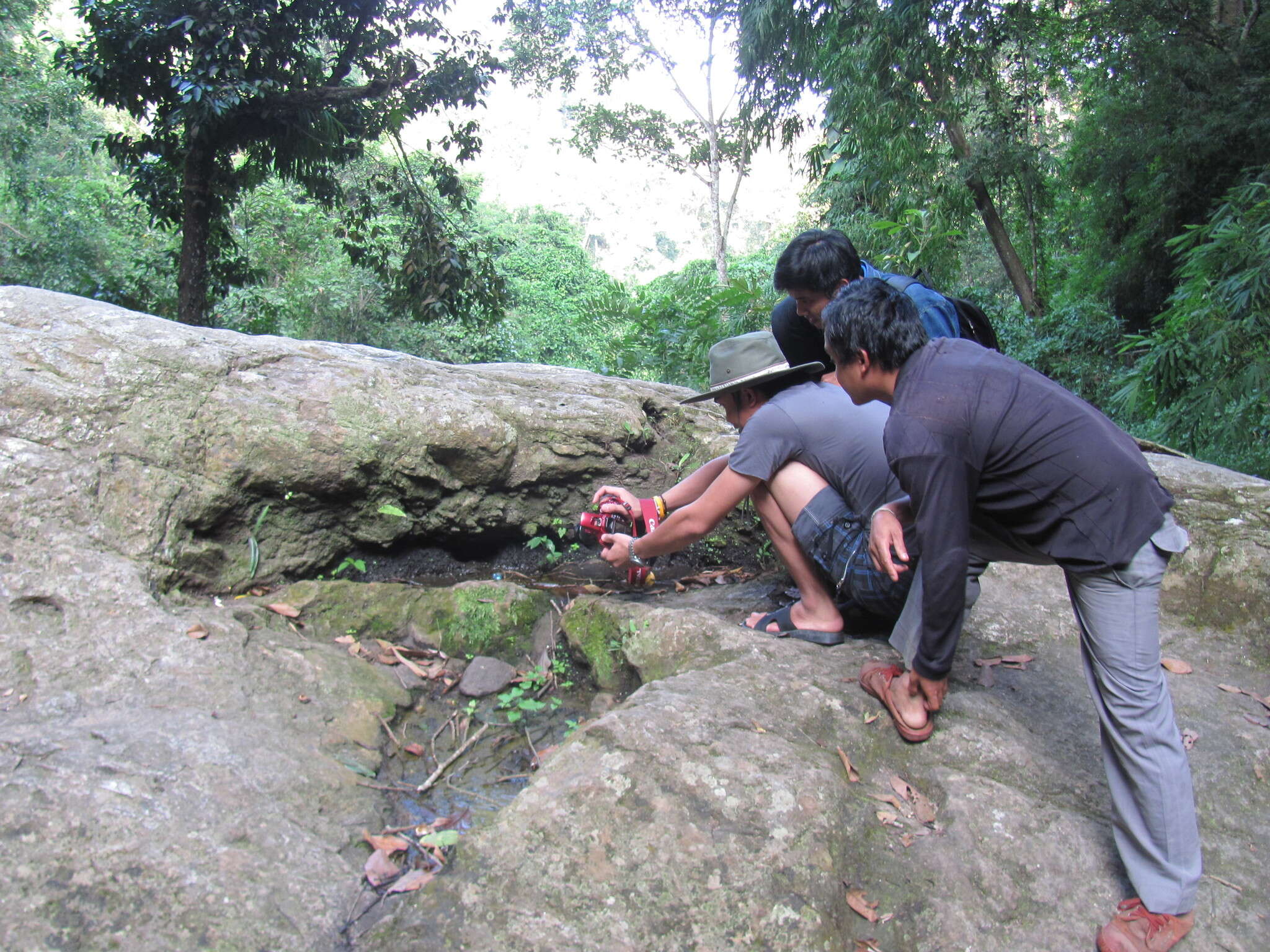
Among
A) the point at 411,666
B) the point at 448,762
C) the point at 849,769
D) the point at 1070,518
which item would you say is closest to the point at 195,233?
the point at 411,666

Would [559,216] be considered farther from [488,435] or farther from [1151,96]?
[488,435]

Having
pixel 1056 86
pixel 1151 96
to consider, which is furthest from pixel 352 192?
pixel 1056 86

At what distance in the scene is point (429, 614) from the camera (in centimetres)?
329

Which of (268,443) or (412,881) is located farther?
(268,443)

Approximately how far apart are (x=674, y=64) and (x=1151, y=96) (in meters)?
10.6

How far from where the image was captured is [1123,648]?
1.83m

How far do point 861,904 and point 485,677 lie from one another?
5.23 ft

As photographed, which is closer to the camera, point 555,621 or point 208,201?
point 555,621

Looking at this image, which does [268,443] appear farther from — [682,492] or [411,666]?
[682,492]

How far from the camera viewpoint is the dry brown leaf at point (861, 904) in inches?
72.3

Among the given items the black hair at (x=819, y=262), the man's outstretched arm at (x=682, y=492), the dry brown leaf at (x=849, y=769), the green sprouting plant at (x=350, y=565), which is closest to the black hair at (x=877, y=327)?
the black hair at (x=819, y=262)

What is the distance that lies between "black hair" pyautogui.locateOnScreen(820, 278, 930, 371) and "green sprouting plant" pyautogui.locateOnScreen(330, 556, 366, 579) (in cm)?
258

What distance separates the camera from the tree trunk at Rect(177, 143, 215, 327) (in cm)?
659

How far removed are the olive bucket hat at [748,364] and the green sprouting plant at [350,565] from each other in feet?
6.03
